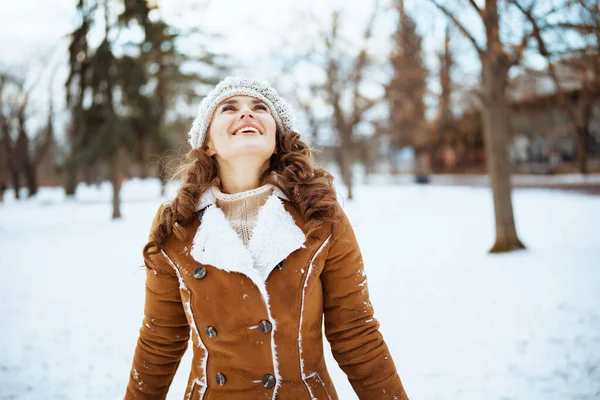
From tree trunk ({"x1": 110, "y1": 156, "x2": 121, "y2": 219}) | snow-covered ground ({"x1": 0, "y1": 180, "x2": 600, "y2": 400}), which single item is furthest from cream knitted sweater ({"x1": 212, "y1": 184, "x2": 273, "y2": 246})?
tree trunk ({"x1": 110, "y1": 156, "x2": 121, "y2": 219})

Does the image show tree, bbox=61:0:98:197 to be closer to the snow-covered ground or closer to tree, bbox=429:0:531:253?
the snow-covered ground

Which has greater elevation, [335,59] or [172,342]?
[335,59]

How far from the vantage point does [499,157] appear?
25.3 feet

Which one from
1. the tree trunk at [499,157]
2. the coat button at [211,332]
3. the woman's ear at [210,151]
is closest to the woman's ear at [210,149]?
the woman's ear at [210,151]

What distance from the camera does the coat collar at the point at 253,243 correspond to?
1.49 metres

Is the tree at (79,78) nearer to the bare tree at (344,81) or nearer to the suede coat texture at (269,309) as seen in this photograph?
the bare tree at (344,81)

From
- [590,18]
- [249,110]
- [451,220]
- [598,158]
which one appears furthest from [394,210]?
[598,158]

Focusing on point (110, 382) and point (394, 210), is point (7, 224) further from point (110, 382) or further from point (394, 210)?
point (110, 382)

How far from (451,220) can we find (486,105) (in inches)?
208

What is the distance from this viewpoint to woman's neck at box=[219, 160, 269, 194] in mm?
1719

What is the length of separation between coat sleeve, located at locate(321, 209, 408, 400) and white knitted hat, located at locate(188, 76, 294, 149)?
56cm

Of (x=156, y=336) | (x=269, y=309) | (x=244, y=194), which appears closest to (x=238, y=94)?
(x=244, y=194)

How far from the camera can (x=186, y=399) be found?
5.26 ft

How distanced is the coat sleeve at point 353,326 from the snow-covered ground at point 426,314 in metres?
1.95
